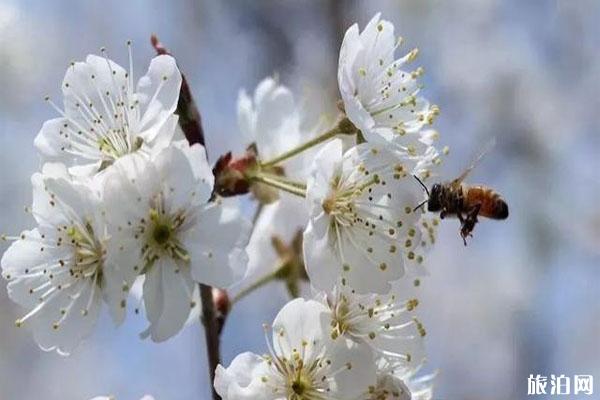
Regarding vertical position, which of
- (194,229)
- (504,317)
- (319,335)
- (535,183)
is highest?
(535,183)

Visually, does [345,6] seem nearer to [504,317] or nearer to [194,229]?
[504,317]

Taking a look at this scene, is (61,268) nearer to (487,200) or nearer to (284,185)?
(284,185)

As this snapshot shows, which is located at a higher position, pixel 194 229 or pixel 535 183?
pixel 535 183

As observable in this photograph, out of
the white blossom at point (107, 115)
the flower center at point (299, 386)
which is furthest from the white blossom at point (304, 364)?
the white blossom at point (107, 115)

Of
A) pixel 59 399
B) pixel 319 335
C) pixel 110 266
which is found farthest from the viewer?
pixel 59 399

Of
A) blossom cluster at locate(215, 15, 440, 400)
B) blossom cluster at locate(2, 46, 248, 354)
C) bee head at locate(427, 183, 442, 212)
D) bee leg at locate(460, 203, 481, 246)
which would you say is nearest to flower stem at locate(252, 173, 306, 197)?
blossom cluster at locate(215, 15, 440, 400)

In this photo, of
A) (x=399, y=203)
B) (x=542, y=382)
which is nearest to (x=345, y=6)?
(x=542, y=382)

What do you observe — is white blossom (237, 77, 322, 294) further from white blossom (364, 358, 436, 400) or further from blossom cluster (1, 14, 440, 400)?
white blossom (364, 358, 436, 400)
